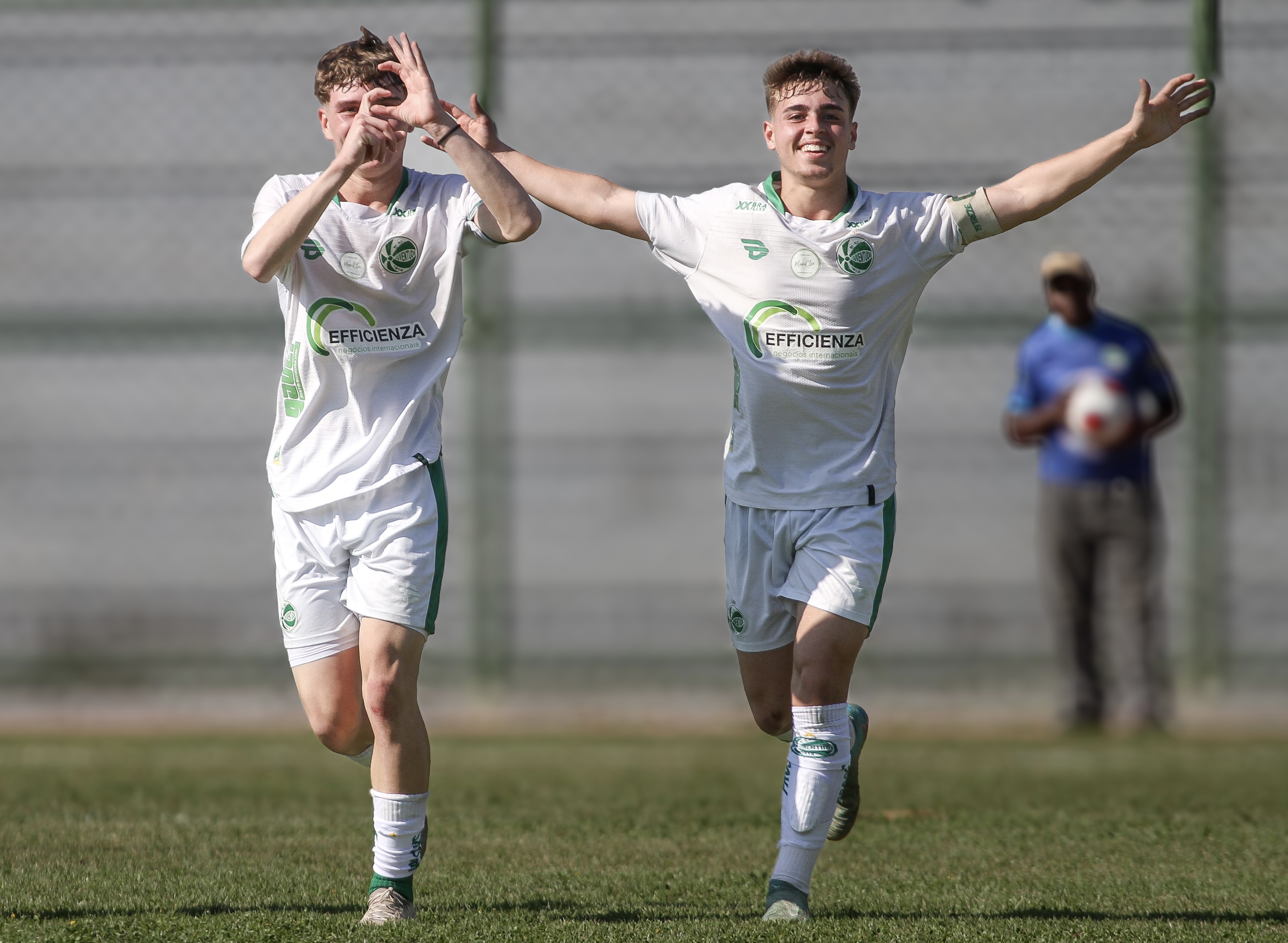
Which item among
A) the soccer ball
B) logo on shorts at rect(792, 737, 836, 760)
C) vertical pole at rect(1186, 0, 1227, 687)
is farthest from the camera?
vertical pole at rect(1186, 0, 1227, 687)

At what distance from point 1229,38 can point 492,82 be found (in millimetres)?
4169

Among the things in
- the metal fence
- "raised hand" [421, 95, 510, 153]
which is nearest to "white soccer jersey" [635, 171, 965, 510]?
"raised hand" [421, 95, 510, 153]

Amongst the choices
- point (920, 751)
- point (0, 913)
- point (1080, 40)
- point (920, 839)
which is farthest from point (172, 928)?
point (1080, 40)

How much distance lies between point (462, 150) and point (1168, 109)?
5.80 ft

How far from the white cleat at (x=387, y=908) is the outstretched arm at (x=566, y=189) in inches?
Answer: 69.9

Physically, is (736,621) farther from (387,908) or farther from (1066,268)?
(1066,268)

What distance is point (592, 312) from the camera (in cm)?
899

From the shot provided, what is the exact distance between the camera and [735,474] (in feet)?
13.8

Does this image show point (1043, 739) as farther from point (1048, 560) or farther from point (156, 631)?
point (156, 631)

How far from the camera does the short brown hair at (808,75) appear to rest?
402cm

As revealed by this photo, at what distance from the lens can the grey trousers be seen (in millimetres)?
7926

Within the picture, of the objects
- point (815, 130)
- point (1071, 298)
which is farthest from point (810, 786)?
point (1071, 298)

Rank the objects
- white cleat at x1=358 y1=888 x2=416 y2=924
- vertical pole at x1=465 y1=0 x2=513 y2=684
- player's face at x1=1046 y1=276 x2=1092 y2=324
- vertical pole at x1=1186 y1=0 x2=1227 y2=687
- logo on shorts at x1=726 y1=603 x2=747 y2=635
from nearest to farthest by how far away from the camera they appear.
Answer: white cleat at x1=358 y1=888 x2=416 y2=924 < logo on shorts at x1=726 y1=603 x2=747 y2=635 < player's face at x1=1046 y1=276 x2=1092 y2=324 < vertical pole at x1=1186 y1=0 x2=1227 y2=687 < vertical pole at x1=465 y1=0 x2=513 y2=684

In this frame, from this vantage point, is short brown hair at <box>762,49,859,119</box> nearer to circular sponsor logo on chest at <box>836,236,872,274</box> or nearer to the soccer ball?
circular sponsor logo on chest at <box>836,236,872,274</box>
